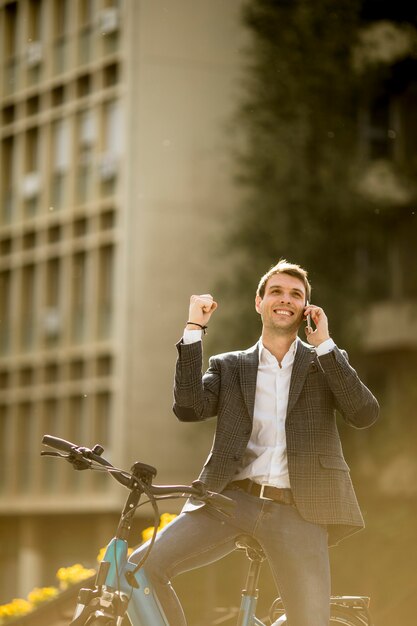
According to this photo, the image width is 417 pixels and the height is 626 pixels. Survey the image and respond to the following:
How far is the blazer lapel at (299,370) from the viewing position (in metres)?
3.86

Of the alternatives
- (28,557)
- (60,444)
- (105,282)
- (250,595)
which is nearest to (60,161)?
(105,282)

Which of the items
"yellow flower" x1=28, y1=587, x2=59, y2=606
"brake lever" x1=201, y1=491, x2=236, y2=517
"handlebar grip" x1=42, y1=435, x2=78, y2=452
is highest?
"handlebar grip" x1=42, y1=435, x2=78, y2=452

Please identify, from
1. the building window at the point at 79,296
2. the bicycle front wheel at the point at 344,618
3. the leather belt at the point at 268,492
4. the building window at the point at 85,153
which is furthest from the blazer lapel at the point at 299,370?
the building window at the point at 85,153

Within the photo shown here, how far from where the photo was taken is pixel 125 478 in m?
3.49

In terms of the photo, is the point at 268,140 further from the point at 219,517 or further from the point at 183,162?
the point at 219,517

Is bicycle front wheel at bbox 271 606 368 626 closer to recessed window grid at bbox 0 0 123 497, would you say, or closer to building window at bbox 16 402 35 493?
recessed window grid at bbox 0 0 123 497

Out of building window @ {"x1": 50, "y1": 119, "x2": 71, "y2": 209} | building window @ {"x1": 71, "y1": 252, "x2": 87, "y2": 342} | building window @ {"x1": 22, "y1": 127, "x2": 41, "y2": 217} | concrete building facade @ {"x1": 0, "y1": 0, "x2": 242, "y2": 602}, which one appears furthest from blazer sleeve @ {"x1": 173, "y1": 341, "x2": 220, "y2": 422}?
building window @ {"x1": 22, "y1": 127, "x2": 41, "y2": 217}

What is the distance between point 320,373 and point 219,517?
505 millimetres

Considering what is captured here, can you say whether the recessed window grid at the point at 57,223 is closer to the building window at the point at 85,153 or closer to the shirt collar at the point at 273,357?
the building window at the point at 85,153

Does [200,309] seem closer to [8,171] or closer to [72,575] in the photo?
[72,575]

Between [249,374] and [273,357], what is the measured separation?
0.10 m

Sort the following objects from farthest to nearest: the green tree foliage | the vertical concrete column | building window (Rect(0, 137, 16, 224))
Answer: building window (Rect(0, 137, 16, 224)) < the vertical concrete column < the green tree foliage

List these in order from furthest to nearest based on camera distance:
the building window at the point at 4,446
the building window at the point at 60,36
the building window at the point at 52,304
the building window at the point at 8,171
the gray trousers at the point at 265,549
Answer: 1. the building window at the point at 8,171
2. the building window at the point at 60,36
3. the building window at the point at 52,304
4. the building window at the point at 4,446
5. the gray trousers at the point at 265,549

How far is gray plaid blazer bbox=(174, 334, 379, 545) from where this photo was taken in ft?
12.4
